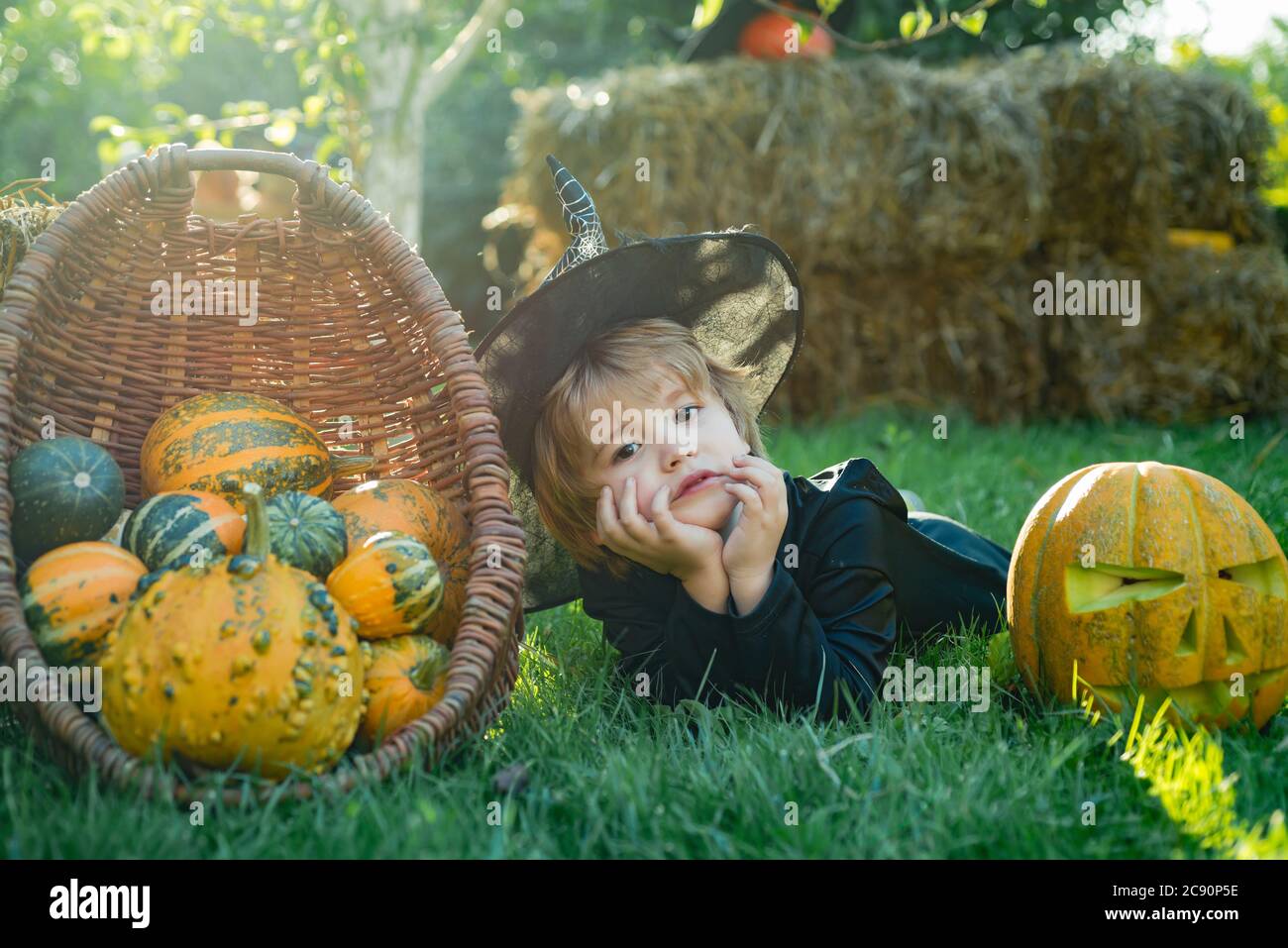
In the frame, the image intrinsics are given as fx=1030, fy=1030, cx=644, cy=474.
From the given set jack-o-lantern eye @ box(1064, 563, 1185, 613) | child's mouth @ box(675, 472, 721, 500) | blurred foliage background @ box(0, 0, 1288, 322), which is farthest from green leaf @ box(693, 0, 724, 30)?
jack-o-lantern eye @ box(1064, 563, 1185, 613)

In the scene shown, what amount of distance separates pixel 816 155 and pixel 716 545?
13.5ft

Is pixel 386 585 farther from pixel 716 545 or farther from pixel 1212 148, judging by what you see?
pixel 1212 148

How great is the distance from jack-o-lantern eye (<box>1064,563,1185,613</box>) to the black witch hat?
0.94m

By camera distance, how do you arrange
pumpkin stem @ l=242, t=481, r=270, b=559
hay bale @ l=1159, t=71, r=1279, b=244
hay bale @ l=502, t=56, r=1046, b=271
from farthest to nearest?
hay bale @ l=1159, t=71, r=1279, b=244 < hay bale @ l=502, t=56, r=1046, b=271 < pumpkin stem @ l=242, t=481, r=270, b=559

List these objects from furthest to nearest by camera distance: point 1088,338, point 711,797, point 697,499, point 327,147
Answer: point 1088,338 → point 327,147 → point 697,499 → point 711,797

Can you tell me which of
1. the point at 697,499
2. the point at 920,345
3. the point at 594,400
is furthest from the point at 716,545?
the point at 920,345

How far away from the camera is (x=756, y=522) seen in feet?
6.84

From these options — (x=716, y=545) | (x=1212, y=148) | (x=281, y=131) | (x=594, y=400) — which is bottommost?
(x=716, y=545)

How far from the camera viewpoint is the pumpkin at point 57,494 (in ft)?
6.36

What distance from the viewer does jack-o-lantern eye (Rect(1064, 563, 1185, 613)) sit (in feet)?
6.45

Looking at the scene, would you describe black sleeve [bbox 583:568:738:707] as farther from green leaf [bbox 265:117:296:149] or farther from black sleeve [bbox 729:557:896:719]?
green leaf [bbox 265:117:296:149]

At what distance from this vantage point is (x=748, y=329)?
9.01 ft

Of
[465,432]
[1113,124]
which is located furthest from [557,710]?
[1113,124]

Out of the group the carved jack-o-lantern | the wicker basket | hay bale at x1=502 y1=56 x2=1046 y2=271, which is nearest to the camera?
the wicker basket
